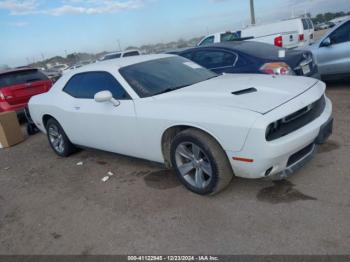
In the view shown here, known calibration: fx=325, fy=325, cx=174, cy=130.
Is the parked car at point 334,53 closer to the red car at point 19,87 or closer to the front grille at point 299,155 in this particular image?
the front grille at point 299,155

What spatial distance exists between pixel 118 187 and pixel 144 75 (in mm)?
1478

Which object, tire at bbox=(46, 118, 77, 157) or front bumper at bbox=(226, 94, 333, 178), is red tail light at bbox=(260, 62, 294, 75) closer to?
front bumper at bbox=(226, 94, 333, 178)

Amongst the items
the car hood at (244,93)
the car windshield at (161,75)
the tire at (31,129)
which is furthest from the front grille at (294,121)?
the tire at (31,129)

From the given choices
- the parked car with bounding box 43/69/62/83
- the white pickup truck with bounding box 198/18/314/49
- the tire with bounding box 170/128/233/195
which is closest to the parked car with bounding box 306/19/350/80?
the tire with bounding box 170/128/233/195

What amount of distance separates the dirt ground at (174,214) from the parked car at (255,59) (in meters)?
1.74

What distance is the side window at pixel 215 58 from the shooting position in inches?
250

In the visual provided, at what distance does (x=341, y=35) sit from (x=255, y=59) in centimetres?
226

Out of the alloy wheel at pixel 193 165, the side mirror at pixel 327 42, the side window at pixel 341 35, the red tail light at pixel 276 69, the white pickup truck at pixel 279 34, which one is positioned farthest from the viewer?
the white pickup truck at pixel 279 34

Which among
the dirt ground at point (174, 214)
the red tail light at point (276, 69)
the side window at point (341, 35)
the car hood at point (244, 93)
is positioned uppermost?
the side window at point (341, 35)

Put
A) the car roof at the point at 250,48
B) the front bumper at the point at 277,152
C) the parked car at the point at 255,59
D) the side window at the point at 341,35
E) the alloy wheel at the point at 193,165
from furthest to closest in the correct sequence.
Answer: the side window at the point at 341,35
the car roof at the point at 250,48
the parked car at the point at 255,59
the alloy wheel at the point at 193,165
the front bumper at the point at 277,152

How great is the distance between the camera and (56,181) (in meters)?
4.77

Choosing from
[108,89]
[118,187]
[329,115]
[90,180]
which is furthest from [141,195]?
[329,115]

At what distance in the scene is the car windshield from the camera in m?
3.98

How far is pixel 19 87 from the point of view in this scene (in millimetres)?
8383
